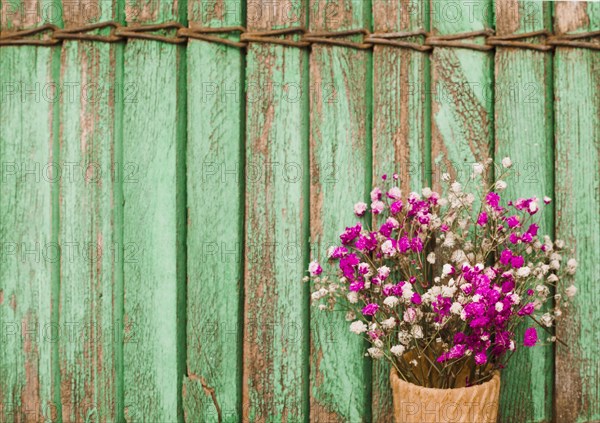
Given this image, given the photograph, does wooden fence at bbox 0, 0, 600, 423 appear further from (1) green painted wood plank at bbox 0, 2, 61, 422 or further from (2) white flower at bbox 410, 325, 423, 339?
(2) white flower at bbox 410, 325, 423, 339

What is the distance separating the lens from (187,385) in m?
2.21

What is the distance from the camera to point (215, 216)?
86.0 inches

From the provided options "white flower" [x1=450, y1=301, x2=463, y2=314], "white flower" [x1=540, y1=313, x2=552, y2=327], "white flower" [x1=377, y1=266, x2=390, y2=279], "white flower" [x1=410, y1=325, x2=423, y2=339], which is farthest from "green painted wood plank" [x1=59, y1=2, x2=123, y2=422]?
"white flower" [x1=540, y1=313, x2=552, y2=327]

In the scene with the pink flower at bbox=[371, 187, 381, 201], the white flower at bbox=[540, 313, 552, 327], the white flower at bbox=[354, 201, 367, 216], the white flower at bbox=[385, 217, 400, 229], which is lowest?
the white flower at bbox=[540, 313, 552, 327]

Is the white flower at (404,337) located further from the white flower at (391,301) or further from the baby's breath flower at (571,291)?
the baby's breath flower at (571,291)

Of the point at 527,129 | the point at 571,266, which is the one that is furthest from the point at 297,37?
the point at 571,266

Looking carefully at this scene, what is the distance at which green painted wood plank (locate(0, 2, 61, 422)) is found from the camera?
7.36ft

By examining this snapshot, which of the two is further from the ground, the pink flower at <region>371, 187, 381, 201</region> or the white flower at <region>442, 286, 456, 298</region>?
the pink flower at <region>371, 187, 381, 201</region>

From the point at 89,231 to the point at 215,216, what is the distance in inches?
17.2

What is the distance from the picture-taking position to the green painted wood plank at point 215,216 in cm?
219

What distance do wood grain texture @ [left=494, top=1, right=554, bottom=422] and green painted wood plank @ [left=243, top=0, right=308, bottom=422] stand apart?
2.13 ft

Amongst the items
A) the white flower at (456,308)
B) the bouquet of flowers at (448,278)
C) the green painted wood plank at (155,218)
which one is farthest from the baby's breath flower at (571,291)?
the green painted wood plank at (155,218)

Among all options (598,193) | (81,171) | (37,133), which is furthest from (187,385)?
(598,193)

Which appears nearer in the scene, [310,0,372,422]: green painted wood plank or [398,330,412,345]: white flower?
[398,330,412,345]: white flower
